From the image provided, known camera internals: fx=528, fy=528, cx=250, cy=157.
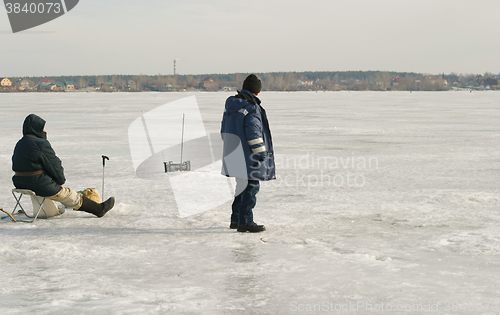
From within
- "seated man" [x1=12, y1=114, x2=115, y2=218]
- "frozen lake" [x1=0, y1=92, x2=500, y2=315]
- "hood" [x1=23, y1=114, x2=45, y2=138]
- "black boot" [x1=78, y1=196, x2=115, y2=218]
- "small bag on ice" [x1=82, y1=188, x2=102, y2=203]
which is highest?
"hood" [x1=23, y1=114, x2=45, y2=138]

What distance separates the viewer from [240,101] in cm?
552

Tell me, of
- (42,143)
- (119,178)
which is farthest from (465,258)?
(119,178)

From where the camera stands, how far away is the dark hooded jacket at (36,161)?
590cm

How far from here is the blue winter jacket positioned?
545 cm

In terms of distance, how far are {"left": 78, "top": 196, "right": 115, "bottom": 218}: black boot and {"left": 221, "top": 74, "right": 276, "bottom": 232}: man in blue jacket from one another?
1699mm

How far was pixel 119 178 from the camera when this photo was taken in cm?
930

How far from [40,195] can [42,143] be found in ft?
2.08

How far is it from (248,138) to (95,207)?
2.27 metres

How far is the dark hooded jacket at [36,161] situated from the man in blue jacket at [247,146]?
1997 mm

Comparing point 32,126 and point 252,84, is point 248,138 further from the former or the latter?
point 32,126

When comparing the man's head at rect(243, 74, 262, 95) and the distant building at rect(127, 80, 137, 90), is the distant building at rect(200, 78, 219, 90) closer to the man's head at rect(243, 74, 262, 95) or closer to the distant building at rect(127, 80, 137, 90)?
the distant building at rect(127, 80, 137, 90)

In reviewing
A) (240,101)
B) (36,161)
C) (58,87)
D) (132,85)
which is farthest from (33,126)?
(58,87)

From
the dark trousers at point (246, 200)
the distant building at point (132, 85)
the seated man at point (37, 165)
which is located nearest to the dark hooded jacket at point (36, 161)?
the seated man at point (37, 165)

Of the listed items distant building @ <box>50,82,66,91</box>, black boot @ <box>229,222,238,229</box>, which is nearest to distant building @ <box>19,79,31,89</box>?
distant building @ <box>50,82,66,91</box>
